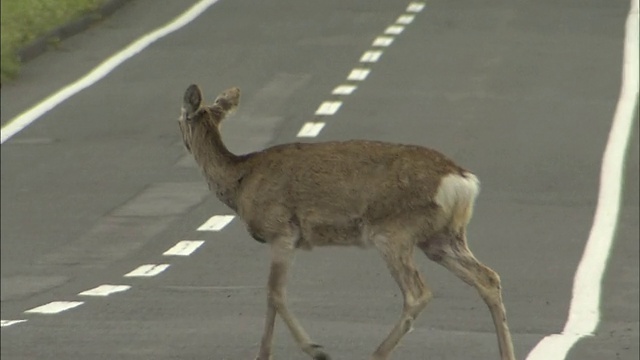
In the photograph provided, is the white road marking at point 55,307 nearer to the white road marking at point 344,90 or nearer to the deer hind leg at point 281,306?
the deer hind leg at point 281,306

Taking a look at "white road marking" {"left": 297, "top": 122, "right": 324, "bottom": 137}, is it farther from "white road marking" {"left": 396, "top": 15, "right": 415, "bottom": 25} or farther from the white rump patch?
the white rump patch

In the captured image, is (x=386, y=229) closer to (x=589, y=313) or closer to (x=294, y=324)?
(x=294, y=324)

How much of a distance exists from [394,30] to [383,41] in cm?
100

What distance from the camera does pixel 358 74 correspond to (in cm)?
2556

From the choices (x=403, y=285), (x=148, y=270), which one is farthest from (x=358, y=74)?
(x=403, y=285)

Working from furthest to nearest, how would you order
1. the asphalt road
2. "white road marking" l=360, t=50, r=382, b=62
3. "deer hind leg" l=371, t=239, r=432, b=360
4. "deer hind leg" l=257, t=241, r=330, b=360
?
"white road marking" l=360, t=50, r=382, b=62, the asphalt road, "deer hind leg" l=257, t=241, r=330, b=360, "deer hind leg" l=371, t=239, r=432, b=360

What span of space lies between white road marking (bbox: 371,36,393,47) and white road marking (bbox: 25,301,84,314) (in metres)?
A: 13.2

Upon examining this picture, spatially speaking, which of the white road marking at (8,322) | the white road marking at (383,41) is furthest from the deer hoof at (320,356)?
the white road marking at (383,41)

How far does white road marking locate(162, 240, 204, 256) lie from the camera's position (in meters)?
17.0

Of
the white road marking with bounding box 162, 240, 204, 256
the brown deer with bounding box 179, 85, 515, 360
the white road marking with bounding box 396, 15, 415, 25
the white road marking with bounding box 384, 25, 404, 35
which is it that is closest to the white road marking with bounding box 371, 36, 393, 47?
the white road marking with bounding box 384, 25, 404, 35

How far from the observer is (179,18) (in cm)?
2945

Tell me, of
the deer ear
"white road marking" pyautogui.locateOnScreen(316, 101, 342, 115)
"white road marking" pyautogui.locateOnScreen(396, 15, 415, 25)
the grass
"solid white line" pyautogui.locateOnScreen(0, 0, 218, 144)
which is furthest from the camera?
"white road marking" pyautogui.locateOnScreen(396, 15, 415, 25)

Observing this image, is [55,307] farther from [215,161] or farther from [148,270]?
[215,161]

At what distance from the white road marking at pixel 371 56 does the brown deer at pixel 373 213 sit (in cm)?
1604
